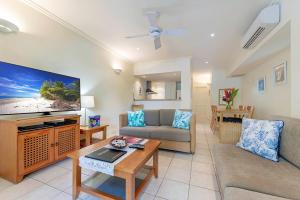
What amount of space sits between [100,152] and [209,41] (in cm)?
344

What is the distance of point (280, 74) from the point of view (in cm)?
319

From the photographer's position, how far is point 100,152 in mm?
1530

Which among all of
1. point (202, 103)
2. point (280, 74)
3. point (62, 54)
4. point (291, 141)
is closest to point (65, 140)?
point (62, 54)

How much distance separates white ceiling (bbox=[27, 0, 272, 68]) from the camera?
86.1 inches

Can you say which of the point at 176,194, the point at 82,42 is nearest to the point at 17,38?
the point at 82,42

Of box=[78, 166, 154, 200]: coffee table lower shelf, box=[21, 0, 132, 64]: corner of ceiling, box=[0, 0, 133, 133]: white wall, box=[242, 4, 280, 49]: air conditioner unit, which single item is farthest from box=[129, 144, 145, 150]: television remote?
box=[21, 0, 132, 64]: corner of ceiling

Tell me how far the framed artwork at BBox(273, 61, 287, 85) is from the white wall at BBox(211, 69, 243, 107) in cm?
274

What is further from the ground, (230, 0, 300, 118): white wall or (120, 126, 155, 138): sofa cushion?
(230, 0, 300, 118): white wall

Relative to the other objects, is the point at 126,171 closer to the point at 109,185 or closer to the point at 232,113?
the point at 109,185

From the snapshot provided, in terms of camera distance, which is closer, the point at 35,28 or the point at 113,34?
the point at 35,28

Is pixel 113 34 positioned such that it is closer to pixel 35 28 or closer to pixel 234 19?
pixel 35 28

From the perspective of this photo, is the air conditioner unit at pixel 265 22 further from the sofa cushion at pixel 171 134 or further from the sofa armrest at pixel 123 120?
the sofa armrest at pixel 123 120

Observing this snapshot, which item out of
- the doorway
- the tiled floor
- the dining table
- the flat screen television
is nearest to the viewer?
the tiled floor

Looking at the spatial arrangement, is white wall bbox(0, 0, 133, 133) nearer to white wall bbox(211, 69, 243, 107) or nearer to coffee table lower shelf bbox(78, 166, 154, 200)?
coffee table lower shelf bbox(78, 166, 154, 200)
